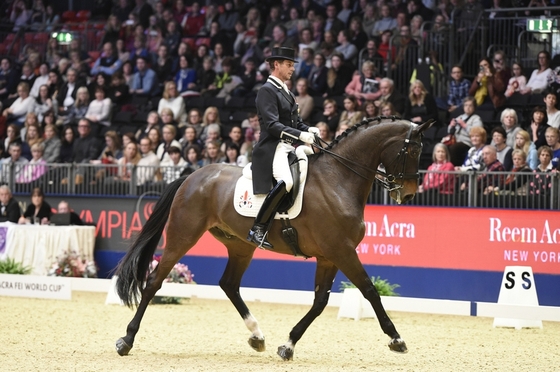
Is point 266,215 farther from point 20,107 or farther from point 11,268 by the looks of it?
point 20,107

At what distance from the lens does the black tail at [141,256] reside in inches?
334

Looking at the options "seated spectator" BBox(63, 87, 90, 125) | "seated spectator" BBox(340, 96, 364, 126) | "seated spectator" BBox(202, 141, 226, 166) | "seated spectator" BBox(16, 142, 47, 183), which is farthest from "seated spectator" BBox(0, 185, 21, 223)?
"seated spectator" BBox(340, 96, 364, 126)

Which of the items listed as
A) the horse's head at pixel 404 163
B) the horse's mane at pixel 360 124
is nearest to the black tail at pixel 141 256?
the horse's mane at pixel 360 124

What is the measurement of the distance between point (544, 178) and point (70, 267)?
271 inches

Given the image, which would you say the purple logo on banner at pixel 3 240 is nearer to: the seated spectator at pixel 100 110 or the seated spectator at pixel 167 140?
the seated spectator at pixel 167 140

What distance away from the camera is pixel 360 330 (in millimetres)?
9961

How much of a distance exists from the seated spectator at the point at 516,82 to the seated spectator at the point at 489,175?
7.17 ft

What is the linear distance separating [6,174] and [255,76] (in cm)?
471

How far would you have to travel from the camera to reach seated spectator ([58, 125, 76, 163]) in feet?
52.6

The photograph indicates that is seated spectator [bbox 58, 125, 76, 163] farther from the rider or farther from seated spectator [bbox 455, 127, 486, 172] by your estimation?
the rider

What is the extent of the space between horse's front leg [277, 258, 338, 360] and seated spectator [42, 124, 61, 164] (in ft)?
30.2

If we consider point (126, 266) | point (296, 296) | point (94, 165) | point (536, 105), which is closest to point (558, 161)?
point (536, 105)

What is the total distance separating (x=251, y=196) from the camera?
26.3 feet

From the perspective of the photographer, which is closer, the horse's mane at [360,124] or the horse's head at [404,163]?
the horse's head at [404,163]
